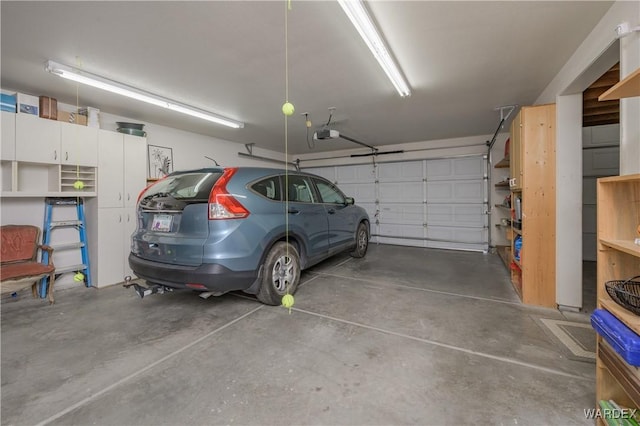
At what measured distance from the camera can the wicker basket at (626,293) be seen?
3.81 ft

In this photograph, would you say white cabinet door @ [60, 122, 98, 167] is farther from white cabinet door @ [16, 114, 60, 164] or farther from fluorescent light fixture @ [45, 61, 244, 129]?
fluorescent light fixture @ [45, 61, 244, 129]

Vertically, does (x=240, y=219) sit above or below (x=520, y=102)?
below

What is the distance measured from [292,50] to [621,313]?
118 inches

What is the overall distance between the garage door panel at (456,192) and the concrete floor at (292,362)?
3551mm

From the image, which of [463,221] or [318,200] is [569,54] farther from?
[463,221]

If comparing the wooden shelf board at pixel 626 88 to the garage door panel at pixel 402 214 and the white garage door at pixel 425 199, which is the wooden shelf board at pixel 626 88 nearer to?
the white garage door at pixel 425 199

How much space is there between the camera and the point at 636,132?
162 centimetres

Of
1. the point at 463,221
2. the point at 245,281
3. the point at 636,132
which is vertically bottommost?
the point at 245,281

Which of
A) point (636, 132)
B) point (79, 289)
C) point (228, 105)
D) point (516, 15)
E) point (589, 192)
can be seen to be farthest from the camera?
point (589, 192)

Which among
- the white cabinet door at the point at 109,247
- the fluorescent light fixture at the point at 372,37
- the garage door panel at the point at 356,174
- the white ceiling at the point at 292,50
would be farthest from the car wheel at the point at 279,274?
the garage door panel at the point at 356,174

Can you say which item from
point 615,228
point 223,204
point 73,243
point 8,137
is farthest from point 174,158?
point 615,228

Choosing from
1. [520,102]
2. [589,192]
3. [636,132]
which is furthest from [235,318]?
[589,192]

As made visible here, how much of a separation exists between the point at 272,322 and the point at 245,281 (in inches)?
19.1

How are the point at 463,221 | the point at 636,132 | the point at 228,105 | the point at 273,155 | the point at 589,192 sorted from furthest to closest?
the point at 273,155, the point at 463,221, the point at 589,192, the point at 228,105, the point at 636,132
